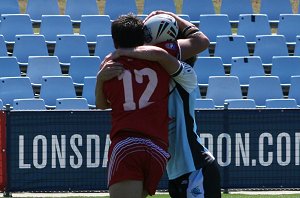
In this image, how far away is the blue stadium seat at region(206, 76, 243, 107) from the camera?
13500mm

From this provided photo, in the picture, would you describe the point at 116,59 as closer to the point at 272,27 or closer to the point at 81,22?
the point at 81,22

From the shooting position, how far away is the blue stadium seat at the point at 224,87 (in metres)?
13.5

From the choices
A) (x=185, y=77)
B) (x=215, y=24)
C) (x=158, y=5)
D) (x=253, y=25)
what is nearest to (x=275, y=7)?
(x=253, y=25)

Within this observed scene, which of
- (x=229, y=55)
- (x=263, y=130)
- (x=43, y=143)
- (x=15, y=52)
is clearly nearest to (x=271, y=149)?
(x=263, y=130)

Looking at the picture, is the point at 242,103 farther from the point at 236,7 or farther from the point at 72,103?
the point at 236,7

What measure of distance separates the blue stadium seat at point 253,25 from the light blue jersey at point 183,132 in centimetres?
977

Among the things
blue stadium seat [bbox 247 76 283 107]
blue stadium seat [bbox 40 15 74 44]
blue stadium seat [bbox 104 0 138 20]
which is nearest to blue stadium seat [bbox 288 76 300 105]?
blue stadium seat [bbox 247 76 283 107]

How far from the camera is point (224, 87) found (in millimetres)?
13531

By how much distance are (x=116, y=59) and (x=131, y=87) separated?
0.63 ft

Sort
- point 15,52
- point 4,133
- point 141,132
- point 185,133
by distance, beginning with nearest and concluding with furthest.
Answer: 1. point 141,132
2. point 185,133
3. point 4,133
4. point 15,52

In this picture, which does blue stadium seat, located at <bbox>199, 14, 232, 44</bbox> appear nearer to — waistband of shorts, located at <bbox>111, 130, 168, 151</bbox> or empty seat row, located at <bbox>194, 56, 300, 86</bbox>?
empty seat row, located at <bbox>194, 56, 300, 86</bbox>

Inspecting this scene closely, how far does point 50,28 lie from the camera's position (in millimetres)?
14938

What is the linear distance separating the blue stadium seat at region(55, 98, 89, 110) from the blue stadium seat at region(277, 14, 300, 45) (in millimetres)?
4575

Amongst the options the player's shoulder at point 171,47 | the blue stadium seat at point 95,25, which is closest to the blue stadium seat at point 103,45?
the blue stadium seat at point 95,25
